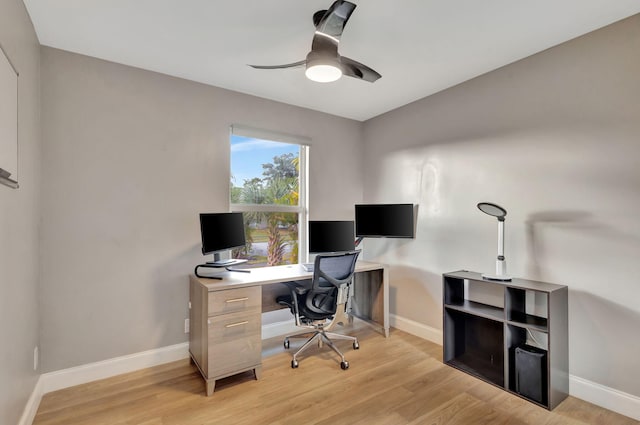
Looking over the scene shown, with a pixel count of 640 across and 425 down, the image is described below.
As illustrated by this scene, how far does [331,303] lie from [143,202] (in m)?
1.89

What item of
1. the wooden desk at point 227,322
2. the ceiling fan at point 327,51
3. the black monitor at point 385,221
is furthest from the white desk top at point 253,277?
the ceiling fan at point 327,51

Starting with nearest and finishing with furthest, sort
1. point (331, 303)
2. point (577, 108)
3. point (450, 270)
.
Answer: point (577, 108) → point (331, 303) → point (450, 270)

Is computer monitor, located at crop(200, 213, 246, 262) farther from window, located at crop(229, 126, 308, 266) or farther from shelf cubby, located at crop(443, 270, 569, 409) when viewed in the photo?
shelf cubby, located at crop(443, 270, 569, 409)

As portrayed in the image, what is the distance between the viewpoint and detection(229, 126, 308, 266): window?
330 centimetres

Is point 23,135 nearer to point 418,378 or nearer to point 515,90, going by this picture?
point 418,378

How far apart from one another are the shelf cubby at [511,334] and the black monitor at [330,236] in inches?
44.3

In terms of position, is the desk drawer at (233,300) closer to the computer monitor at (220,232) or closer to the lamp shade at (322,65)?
the computer monitor at (220,232)

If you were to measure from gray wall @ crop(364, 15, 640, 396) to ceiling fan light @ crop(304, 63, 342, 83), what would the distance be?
1.62 meters

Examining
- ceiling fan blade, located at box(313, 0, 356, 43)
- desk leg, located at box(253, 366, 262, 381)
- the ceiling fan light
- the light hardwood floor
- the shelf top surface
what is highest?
ceiling fan blade, located at box(313, 0, 356, 43)

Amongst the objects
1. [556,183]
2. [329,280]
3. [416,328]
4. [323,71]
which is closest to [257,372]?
[329,280]

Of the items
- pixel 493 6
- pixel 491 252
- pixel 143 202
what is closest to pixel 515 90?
pixel 493 6

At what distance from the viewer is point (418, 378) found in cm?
253

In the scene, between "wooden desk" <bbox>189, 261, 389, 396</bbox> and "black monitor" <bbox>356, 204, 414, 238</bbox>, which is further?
"black monitor" <bbox>356, 204, 414, 238</bbox>

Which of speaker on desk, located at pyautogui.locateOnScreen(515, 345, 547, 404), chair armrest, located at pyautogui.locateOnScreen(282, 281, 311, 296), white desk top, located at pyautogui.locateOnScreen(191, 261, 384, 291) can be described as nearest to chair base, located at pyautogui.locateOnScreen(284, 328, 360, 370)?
chair armrest, located at pyautogui.locateOnScreen(282, 281, 311, 296)
